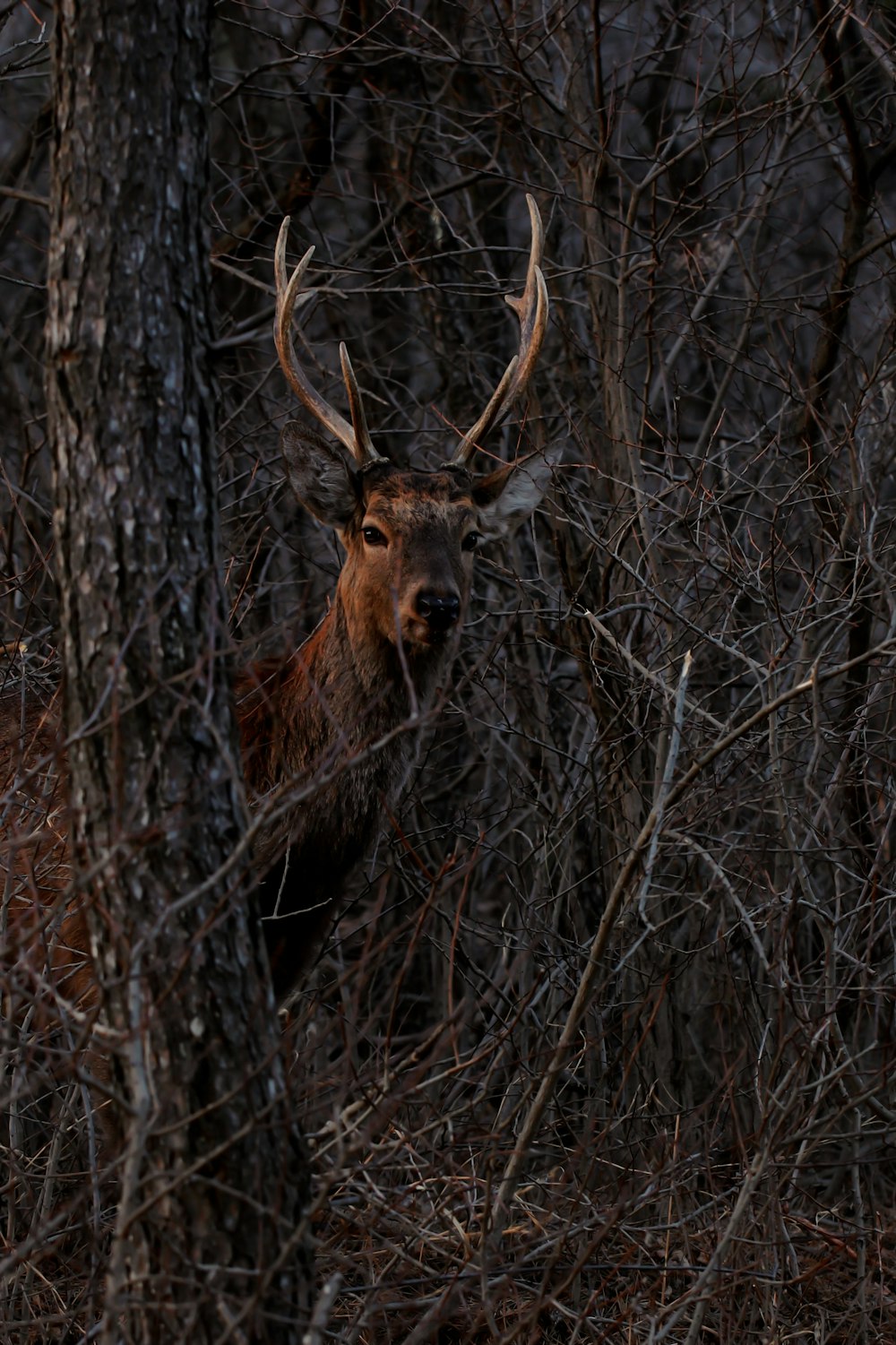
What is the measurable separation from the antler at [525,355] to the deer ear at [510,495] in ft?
0.66

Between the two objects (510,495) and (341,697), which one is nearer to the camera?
(341,697)

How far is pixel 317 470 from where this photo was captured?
6305mm

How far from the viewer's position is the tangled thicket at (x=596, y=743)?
454 centimetres

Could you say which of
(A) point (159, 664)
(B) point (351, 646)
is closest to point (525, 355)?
(B) point (351, 646)

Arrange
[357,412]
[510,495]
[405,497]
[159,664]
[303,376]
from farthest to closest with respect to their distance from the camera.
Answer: [510,495] → [303,376] → [405,497] → [357,412] → [159,664]

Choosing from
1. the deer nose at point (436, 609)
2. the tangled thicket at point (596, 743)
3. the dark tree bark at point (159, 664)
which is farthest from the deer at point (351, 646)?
the dark tree bark at point (159, 664)

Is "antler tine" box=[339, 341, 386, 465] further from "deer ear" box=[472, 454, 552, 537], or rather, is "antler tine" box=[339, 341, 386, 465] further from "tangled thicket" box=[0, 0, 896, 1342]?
"tangled thicket" box=[0, 0, 896, 1342]

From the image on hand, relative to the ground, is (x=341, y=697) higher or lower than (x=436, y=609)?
lower

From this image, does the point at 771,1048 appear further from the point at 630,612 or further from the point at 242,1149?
the point at 242,1149

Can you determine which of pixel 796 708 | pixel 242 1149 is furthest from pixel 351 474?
pixel 242 1149

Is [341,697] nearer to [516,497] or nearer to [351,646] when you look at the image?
[351,646]

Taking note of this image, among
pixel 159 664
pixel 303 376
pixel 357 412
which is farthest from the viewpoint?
pixel 303 376

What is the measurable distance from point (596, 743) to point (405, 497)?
1233 millimetres

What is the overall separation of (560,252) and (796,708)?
10.1 feet
